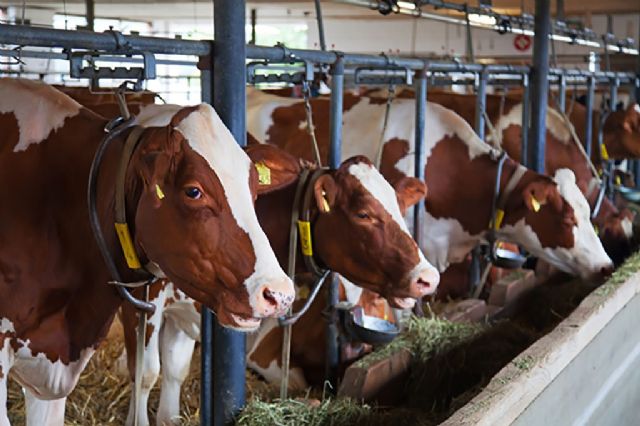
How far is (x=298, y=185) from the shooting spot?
387cm

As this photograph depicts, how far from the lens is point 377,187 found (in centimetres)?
379

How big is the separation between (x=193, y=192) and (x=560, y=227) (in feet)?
11.7

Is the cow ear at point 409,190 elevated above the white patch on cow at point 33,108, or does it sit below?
below

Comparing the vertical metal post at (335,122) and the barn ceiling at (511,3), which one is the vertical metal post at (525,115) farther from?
the barn ceiling at (511,3)

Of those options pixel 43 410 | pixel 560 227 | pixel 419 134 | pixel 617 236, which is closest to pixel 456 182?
pixel 560 227

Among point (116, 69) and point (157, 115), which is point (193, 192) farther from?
point (157, 115)

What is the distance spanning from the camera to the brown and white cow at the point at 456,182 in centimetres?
558

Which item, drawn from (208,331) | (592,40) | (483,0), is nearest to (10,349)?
(208,331)

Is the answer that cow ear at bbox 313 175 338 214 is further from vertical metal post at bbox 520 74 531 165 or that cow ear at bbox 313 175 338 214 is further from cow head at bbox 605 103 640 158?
cow head at bbox 605 103 640 158

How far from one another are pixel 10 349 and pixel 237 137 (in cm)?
99

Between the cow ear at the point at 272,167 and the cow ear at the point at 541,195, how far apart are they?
2.17m

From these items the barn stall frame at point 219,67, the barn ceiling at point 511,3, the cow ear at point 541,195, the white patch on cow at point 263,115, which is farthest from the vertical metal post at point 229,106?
the barn ceiling at point 511,3

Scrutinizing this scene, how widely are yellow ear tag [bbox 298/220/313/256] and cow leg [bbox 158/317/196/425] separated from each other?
0.92m

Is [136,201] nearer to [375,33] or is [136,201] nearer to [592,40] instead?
[592,40]
